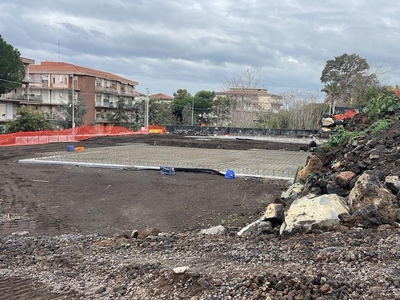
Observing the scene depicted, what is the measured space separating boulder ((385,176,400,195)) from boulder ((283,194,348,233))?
33.0 inches

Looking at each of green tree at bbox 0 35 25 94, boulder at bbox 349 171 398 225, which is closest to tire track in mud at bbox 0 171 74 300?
boulder at bbox 349 171 398 225

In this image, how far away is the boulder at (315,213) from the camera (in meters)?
5.21

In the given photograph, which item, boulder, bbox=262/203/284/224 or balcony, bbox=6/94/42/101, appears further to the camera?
balcony, bbox=6/94/42/101

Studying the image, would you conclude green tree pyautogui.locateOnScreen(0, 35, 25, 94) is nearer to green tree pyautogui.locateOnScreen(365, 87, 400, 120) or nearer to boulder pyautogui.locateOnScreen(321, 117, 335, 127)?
boulder pyautogui.locateOnScreen(321, 117, 335, 127)

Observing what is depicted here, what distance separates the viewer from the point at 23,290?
415 cm

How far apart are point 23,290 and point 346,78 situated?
5088 centimetres

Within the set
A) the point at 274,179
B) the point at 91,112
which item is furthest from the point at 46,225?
the point at 91,112

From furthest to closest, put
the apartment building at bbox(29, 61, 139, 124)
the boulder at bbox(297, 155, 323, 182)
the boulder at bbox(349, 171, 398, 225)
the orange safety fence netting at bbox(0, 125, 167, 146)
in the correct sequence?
1. the apartment building at bbox(29, 61, 139, 124)
2. the orange safety fence netting at bbox(0, 125, 167, 146)
3. the boulder at bbox(297, 155, 323, 182)
4. the boulder at bbox(349, 171, 398, 225)

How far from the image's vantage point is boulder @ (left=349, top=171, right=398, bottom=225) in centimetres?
504

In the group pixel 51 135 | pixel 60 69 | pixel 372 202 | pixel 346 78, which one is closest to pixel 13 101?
pixel 60 69

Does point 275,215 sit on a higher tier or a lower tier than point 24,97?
lower

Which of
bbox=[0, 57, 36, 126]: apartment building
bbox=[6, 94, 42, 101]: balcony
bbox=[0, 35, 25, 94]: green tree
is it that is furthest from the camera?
bbox=[6, 94, 42, 101]: balcony

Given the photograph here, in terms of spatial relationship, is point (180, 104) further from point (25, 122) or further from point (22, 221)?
point (22, 221)

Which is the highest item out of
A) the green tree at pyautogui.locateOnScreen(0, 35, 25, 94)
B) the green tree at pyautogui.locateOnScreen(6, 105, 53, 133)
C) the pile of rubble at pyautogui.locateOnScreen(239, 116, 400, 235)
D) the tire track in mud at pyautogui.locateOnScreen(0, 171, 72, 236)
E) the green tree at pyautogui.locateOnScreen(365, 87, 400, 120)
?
the green tree at pyautogui.locateOnScreen(0, 35, 25, 94)
